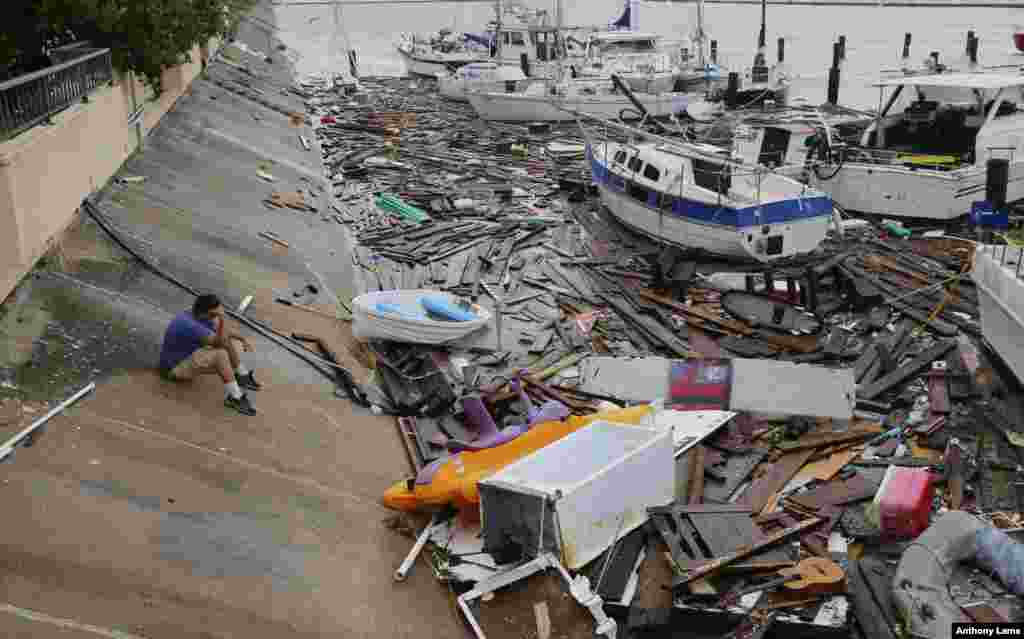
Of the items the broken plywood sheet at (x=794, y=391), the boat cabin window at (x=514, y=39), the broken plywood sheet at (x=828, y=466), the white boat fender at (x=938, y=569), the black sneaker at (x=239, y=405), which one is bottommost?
the broken plywood sheet at (x=828, y=466)

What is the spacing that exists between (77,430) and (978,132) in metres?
22.8

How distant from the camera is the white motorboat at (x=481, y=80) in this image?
4558 cm

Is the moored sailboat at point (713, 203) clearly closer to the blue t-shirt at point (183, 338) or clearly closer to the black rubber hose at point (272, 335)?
the black rubber hose at point (272, 335)

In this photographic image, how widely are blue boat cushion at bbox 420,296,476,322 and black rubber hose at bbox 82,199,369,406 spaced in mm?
2656

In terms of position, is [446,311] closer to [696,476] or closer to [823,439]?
[696,476]

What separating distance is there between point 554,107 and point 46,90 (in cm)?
2941

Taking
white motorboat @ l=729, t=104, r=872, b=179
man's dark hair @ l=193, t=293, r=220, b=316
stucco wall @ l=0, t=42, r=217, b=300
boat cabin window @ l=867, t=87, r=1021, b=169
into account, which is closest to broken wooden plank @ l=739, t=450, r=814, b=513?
man's dark hair @ l=193, t=293, r=220, b=316

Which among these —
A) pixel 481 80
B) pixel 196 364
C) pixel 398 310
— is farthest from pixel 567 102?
pixel 196 364

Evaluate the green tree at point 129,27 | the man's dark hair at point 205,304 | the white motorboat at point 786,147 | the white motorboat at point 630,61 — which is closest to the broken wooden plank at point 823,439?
the man's dark hair at point 205,304

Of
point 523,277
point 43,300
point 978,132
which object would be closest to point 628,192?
point 523,277

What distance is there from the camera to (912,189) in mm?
24266

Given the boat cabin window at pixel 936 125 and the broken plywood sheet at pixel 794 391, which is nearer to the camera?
the broken plywood sheet at pixel 794 391

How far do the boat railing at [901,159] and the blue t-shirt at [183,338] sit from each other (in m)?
19.8

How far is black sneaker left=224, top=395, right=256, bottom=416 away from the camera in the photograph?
39.8 feet
